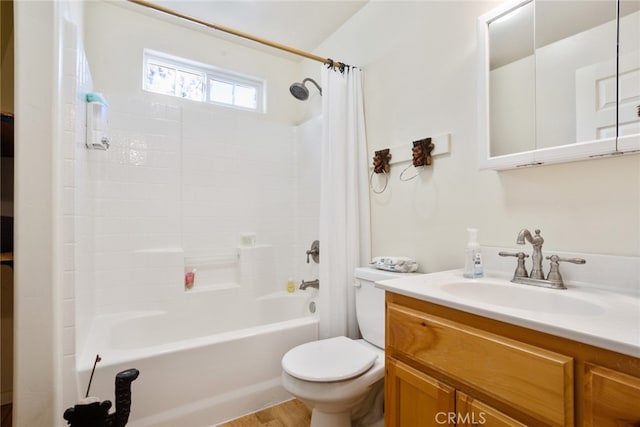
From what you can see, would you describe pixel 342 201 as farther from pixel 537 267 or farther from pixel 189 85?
pixel 189 85

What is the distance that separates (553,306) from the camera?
989mm

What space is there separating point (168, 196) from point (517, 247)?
2.27 meters

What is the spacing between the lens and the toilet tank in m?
1.57

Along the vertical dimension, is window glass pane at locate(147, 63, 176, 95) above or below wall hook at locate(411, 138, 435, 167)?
above

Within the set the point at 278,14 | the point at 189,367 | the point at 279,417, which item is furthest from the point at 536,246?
the point at 278,14

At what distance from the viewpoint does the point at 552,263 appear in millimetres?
Result: 1061

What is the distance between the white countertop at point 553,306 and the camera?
2.06 ft

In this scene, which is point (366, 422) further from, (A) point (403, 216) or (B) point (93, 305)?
(B) point (93, 305)

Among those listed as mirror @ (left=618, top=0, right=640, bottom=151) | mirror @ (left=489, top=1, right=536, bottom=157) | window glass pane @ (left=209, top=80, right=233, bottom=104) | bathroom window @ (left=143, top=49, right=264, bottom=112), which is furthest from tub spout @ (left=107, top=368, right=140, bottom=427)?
window glass pane @ (left=209, top=80, right=233, bottom=104)

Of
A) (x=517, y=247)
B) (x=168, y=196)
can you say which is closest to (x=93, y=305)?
(x=168, y=196)

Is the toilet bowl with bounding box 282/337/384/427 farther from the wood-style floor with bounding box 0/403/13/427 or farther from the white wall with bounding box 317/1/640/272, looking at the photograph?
the wood-style floor with bounding box 0/403/13/427

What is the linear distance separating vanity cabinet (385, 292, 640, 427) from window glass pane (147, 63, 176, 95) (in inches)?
95.8

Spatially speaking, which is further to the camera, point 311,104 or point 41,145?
point 311,104

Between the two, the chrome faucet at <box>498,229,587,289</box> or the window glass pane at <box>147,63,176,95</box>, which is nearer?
the chrome faucet at <box>498,229,587,289</box>
